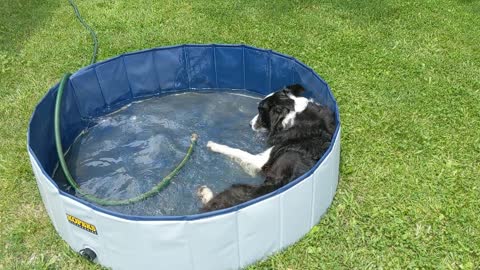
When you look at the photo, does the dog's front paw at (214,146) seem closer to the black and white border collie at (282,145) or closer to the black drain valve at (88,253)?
the black and white border collie at (282,145)

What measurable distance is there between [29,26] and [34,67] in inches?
63.1

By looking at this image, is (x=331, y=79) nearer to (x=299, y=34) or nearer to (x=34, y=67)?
(x=299, y=34)

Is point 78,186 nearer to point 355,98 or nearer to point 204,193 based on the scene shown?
→ point 204,193

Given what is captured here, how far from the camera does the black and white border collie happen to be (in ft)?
14.6

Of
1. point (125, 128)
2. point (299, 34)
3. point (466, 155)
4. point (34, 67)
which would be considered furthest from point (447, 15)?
point (34, 67)

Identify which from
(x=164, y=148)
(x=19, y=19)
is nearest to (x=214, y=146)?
(x=164, y=148)

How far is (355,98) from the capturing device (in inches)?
260

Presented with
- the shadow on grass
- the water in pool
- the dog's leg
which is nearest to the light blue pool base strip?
the water in pool

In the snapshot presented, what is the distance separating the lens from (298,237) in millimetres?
4383

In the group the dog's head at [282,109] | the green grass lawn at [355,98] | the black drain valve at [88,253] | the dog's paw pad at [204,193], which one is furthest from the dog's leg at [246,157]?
the black drain valve at [88,253]

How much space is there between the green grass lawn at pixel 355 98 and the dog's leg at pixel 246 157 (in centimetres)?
86

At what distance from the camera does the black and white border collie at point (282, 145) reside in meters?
4.46

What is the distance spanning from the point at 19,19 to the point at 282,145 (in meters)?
6.27

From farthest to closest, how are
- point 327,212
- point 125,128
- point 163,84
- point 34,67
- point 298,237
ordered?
point 34,67, point 163,84, point 125,128, point 327,212, point 298,237
